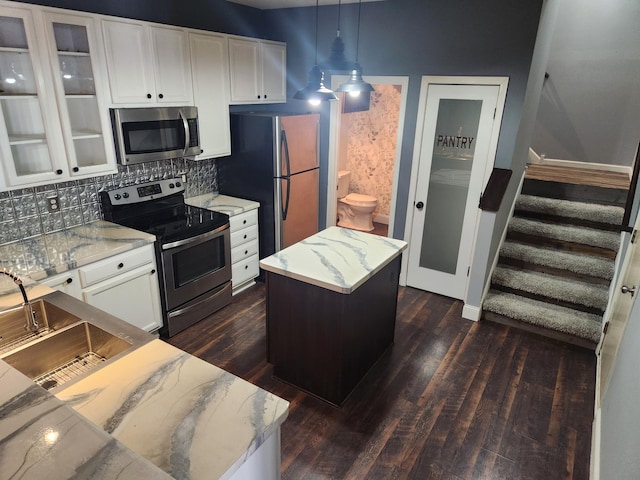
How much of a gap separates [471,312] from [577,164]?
2838mm

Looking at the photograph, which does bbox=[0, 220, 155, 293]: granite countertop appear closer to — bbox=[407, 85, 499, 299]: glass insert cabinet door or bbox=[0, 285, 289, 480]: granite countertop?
bbox=[0, 285, 289, 480]: granite countertop

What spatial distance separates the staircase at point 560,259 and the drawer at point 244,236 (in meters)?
2.25

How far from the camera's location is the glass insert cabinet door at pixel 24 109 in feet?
8.13

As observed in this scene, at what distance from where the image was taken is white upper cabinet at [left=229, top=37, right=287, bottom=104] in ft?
12.7

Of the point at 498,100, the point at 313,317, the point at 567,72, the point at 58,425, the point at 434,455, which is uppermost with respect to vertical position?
the point at 567,72

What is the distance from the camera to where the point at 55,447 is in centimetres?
99

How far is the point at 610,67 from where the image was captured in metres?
4.82

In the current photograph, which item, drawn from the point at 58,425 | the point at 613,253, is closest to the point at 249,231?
the point at 58,425

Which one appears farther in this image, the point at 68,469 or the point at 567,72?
the point at 567,72

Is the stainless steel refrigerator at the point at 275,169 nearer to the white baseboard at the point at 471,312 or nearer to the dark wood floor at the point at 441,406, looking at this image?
the dark wood floor at the point at 441,406

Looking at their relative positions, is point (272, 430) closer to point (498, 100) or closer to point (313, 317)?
point (313, 317)

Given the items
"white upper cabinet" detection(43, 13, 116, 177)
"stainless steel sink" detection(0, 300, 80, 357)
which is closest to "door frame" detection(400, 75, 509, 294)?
"white upper cabinet" detection(43, 13, 116, 177)

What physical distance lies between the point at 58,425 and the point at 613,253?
4379 mm

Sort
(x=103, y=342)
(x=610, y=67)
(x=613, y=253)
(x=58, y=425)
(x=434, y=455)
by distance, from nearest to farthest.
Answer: (x=58, y=425) → (x=103, y=342) → (x=434, y=455) → (x=613, y=253) → (x=610, y=67)
